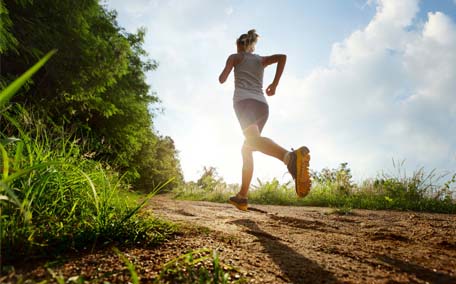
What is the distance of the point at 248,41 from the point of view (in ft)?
11.0

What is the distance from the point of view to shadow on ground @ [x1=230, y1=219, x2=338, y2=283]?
103cm

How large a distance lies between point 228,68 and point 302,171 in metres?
1.45

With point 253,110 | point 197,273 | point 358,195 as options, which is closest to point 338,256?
point 197,273

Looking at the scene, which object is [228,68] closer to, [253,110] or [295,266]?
[253,110]

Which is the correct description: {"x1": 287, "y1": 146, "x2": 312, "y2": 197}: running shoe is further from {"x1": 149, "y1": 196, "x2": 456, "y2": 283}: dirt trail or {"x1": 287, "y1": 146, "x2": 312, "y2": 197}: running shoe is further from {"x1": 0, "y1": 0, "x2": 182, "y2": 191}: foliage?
{"x1": 0, "y1": 0, "x2": 182, "y2": 191}: foliage

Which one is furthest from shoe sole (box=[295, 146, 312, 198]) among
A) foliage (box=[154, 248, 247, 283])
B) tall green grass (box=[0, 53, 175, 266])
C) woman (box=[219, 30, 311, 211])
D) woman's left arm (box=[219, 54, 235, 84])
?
foliage (box=[154, 248, 247, 283])

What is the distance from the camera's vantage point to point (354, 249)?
149 cm

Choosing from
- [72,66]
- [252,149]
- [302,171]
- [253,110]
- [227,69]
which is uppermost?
[72,66]

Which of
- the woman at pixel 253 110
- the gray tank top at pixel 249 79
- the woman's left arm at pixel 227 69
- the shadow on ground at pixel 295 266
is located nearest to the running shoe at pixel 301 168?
the woman at pixel 253 110

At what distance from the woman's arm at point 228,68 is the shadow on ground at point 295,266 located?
210 centimetres

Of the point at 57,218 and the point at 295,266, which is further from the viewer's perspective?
the point at 57,218

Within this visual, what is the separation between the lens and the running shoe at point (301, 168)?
2.59 metres

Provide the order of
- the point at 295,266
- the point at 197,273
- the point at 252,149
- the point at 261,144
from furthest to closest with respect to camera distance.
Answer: the point at 252,149 < the point at 261,144 < the point at 295,266 < the point at 197,273

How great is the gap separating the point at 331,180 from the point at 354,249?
5.86 metres
